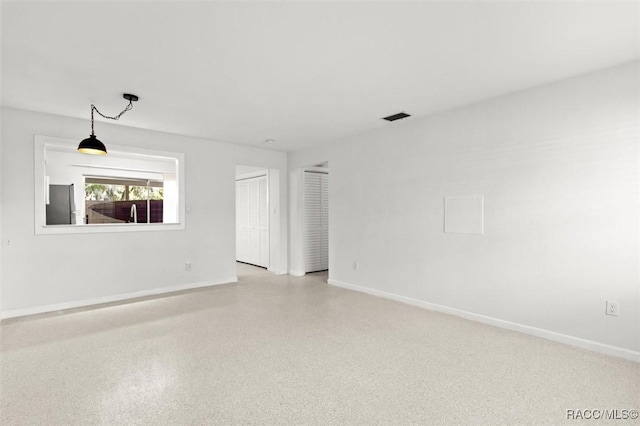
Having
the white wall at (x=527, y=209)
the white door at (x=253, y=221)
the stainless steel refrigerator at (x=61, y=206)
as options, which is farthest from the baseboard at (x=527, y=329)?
the stainless steel refrigerator at (x=61, y=206)

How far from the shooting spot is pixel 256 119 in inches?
167

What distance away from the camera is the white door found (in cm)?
702

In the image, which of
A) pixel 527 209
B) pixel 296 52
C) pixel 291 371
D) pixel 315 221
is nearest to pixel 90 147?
pixel 296 52

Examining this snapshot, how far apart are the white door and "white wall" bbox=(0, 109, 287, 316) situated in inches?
33.7

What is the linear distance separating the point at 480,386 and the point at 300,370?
4.29 ft

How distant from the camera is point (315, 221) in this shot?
21.3 feet

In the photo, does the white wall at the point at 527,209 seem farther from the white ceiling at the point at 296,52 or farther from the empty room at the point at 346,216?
the white ceiling at the point at 296,52

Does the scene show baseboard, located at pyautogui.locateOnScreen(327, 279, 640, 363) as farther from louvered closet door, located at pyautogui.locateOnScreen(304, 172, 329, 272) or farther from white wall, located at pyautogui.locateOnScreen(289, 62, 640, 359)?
louvered closet door, located at pyautogui.locateOnScreen(304, 172, 329, 272)

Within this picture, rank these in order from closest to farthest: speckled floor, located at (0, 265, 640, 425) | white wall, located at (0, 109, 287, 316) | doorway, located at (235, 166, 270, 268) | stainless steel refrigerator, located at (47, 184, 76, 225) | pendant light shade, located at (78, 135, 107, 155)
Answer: speckled floor, located at (0, 265, 640, 425), pendant light shade, located at (78, 135, 107, 155), white wall, located at (0, 109, 287, 316), stainless steel refrigerator, located at (47, 184, 76, 225), doorway, located at (235, 166, 270, 268)

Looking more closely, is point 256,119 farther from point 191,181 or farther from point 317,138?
point 191,181

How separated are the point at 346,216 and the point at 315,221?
1.32 meters

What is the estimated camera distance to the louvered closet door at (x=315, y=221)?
6355mm

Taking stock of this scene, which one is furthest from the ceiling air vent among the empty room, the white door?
the white door

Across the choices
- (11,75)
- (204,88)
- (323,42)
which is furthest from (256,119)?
(11,75)
